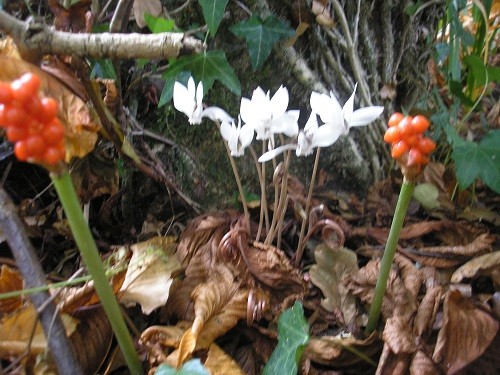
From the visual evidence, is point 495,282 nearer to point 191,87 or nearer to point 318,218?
point 318,218

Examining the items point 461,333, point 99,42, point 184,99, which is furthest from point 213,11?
point 461,333

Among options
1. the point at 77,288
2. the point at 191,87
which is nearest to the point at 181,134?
the point at 191,87

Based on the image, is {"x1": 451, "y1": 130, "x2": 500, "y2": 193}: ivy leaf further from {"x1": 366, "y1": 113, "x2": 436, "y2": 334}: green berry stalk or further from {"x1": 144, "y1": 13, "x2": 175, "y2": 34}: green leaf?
{"x1": 144, "y1": 13, "x2": 175, "y2": 34}: green leaf

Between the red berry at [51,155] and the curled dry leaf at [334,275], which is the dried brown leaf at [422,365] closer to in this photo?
the curled dry leaf at [334,275]

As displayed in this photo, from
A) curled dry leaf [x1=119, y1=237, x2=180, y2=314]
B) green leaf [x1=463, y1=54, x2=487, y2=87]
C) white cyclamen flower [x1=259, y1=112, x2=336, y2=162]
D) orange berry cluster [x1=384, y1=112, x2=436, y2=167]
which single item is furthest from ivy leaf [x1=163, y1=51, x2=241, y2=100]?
green leaf [x1=463, y1=54, x2=487, y2=87]

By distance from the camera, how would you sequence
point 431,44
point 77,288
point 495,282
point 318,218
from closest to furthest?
point 77,288 → point 495,282 → point 318,218 → point 431,44

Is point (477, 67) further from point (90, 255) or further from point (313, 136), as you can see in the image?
point (90, 255)
